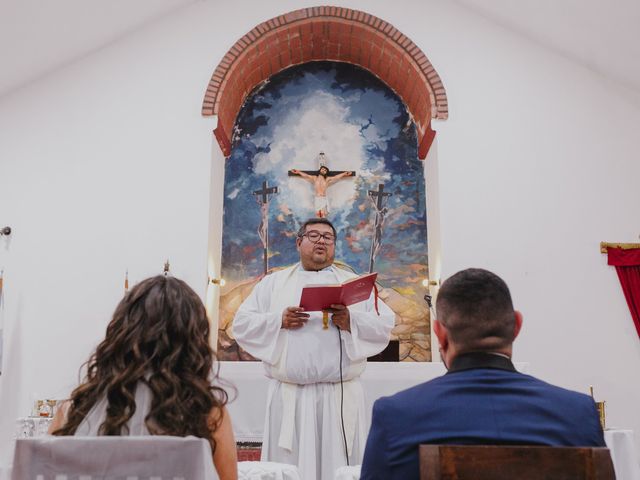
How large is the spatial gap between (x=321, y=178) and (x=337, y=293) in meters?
3.99

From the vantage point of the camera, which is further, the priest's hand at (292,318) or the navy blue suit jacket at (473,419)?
the priest's hand at (292,318)

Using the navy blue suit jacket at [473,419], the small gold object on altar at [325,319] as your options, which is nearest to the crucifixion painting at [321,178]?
the small gold object on altar at [325,319]

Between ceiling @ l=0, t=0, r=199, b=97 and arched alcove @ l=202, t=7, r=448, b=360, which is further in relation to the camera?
arched alcove @ l=202, t=7, r=448, b=360

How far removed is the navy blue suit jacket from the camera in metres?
1.62

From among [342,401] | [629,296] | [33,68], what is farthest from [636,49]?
[33,68]

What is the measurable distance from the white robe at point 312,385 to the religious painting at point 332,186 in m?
3.14

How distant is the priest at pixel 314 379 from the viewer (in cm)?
421

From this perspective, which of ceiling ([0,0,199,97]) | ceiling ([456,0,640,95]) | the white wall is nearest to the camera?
the white wall

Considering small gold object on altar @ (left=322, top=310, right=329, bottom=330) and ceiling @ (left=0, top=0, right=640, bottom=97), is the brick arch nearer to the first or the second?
ceiling @ (left=0, top=0, right=640, bottom=97)

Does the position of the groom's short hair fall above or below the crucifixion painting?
below

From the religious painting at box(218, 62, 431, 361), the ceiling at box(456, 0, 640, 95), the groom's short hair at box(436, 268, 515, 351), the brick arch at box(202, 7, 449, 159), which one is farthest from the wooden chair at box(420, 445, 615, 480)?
the ceiling at box(456, 0, 640, 95)

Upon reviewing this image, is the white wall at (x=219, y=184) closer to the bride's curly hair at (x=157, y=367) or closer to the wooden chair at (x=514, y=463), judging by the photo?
the bride's curly hair at (x=157, y=367)

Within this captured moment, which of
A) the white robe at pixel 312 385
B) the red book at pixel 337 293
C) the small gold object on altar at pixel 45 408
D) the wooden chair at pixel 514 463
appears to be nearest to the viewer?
the wooden chair at pixel 514 463

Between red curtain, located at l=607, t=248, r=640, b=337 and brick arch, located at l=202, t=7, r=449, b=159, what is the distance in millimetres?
2327
